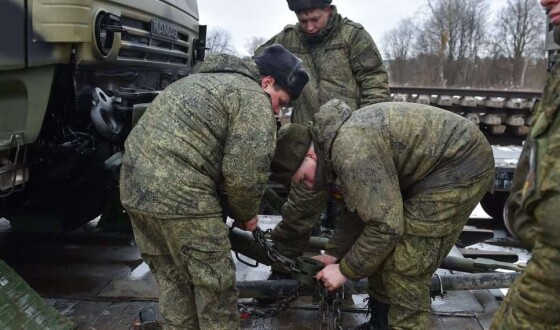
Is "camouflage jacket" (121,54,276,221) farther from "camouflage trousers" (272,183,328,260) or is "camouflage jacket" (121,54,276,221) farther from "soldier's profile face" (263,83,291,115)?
"camouflage trousers" (272,183,328,260)

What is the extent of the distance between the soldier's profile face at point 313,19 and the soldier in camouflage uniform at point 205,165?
1.19 m

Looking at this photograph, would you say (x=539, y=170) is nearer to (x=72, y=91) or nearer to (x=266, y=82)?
(x=266, y=82)

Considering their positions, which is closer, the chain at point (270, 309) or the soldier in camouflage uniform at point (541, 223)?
the soldier in camouflage uniform at point (541, 223)

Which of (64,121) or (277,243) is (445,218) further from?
(64,121)

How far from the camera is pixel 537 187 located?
5.78 feet

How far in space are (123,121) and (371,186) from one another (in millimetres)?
1732

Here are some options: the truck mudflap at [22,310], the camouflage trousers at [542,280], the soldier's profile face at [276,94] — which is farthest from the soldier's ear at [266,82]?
the truck mudflap at [22,310]

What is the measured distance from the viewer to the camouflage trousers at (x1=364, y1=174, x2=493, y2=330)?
2.80 m

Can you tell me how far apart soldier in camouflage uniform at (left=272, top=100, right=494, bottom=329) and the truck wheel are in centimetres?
370

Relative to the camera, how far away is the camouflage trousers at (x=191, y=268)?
8.61ft

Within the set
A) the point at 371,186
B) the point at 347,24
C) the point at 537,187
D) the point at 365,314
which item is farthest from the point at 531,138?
the point at 347,24

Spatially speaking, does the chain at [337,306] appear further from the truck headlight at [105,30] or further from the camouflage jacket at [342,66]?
the truck headlight at [105,30]

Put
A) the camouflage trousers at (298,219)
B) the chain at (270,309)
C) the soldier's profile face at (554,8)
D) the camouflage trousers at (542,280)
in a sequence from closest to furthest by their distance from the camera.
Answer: the camouflage trousers at (542,280)
the soldier's profile face at (554,8)
the chain at (270,309)
the camouflage trousers at (298,219)

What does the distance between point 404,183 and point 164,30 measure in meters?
2.41
